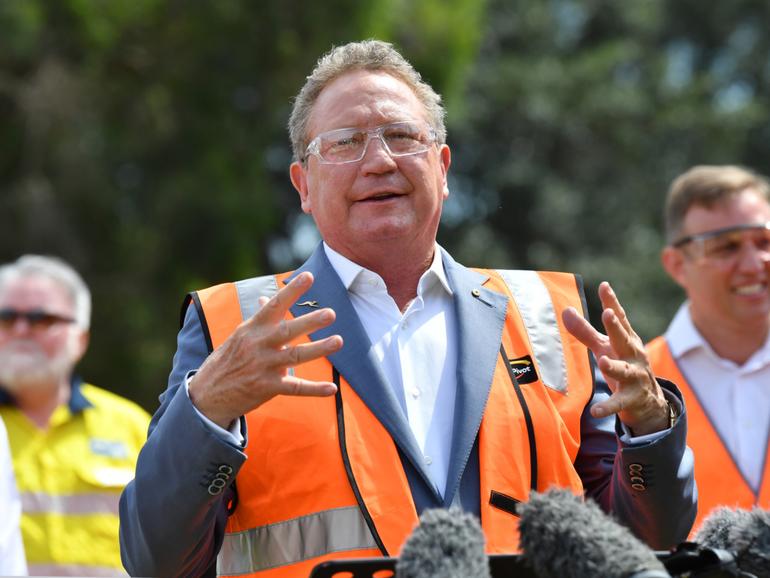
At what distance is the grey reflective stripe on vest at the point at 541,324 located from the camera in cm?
298

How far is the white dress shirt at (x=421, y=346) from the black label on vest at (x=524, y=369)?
0.15m

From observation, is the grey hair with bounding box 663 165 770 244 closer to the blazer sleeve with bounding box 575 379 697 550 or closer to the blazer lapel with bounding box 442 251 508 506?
the blazer lapel with bounding box 442 251 508 506

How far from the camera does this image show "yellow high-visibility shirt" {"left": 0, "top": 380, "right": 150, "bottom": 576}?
514 cm

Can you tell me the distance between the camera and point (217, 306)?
298cm

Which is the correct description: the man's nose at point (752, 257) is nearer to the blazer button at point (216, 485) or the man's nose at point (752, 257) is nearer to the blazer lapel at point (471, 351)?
the blazer lapel at point (471, 351)

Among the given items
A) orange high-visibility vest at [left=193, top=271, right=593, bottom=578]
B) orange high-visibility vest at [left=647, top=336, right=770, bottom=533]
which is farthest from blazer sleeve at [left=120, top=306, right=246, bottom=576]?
orange high-visibility vest at [left=647, top=336, right=770, bottom=533]

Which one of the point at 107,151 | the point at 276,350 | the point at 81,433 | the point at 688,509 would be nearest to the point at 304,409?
the point at 276,350

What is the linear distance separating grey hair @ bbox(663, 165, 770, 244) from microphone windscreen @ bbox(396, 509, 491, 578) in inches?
136

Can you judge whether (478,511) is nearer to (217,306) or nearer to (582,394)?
(582,394)

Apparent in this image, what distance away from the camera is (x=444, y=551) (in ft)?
5.83

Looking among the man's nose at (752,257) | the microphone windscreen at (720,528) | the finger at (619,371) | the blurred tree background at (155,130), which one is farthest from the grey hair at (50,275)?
the blurred tree background at (155,130)

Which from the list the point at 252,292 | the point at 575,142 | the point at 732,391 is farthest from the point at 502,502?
the point at 575,142

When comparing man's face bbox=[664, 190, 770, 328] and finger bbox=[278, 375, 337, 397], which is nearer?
finger bbox=[278, 375, 337, 397]

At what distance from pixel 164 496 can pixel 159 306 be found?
9252 millimetres
